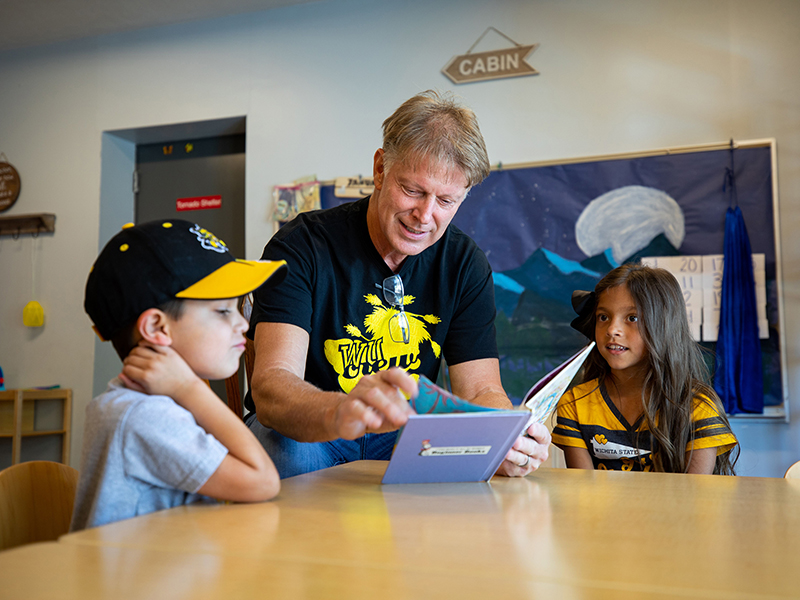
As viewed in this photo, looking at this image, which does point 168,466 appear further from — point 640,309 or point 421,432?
point 640,309

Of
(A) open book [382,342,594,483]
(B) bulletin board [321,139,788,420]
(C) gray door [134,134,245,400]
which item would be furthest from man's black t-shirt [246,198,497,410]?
(C) gray door [134,134,245,400]

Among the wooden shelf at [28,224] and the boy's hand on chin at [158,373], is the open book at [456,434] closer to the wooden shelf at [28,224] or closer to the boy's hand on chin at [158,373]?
the boy's hand on chin at [158,373]

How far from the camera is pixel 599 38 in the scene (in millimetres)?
3160

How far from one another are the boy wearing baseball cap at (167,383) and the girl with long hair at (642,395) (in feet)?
3.81

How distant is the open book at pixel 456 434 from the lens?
2.92 ft

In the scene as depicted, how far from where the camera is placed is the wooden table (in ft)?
1.65

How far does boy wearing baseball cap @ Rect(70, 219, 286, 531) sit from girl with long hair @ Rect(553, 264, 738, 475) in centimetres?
116

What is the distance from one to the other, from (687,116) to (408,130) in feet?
7.00

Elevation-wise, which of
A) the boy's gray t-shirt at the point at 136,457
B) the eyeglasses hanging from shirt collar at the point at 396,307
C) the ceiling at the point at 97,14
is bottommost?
the boy's gray t-shirt at the point at 136,457

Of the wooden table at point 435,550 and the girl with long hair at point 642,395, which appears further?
the girl with long hair at point 642,395

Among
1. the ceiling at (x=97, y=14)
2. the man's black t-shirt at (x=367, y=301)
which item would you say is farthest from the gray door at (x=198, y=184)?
the man's black t-shirt at (x=367, y=301)

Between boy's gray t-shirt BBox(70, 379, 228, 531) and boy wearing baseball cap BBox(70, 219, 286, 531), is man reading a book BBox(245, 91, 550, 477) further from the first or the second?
boy's gray t-shirt BBox(70, 379, 228, 531)

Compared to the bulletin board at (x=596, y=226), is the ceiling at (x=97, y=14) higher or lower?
higher

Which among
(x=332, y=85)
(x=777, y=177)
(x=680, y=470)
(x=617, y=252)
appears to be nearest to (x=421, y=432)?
(x=680, y=470)
